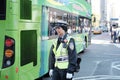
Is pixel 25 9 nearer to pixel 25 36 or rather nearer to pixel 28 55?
pixel 25 36

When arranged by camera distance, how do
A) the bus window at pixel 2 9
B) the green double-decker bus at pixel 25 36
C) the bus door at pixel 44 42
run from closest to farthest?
the green double-decker bus at pixel 25 36 → the bus window at pixel 2 9 → the bus door at pixel 44 42

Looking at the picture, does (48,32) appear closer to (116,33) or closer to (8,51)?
(8,51)

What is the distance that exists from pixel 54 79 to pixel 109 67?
892cm

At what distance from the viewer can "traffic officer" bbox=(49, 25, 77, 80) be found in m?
6.69

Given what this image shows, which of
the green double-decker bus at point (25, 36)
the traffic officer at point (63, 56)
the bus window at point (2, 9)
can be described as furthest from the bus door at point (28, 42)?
the traffic officer at point (63, 56)

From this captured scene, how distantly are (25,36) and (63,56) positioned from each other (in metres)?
2.14

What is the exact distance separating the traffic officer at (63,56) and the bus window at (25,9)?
1.95 meters

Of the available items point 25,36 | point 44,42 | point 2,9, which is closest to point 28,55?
point 25,36

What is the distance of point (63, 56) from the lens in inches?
267

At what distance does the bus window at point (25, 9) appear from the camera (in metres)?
8.48

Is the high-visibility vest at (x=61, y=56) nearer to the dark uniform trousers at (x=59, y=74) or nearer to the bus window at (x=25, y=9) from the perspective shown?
the dark uniform trousers at (x=59, y=74)

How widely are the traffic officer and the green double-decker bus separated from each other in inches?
34.5

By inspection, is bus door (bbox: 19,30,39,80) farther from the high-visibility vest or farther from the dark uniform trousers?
the high-visibility vest

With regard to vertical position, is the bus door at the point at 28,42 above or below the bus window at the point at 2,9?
below
